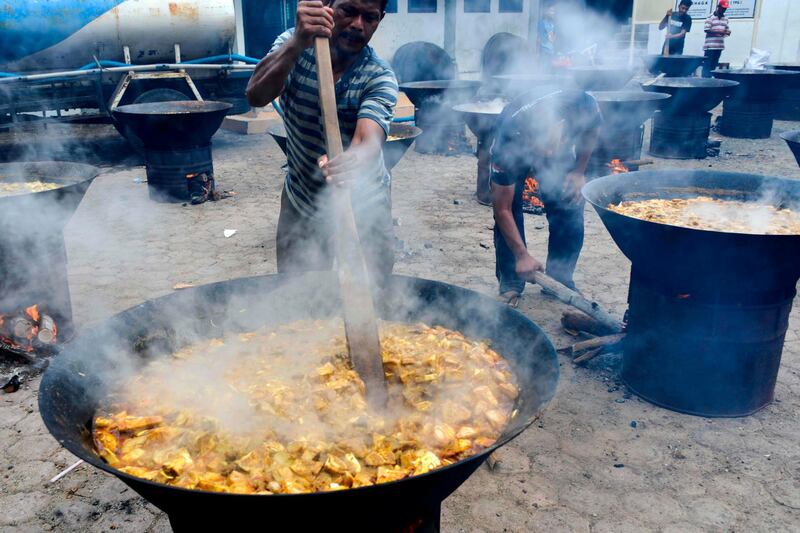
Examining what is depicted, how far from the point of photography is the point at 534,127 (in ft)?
15.0

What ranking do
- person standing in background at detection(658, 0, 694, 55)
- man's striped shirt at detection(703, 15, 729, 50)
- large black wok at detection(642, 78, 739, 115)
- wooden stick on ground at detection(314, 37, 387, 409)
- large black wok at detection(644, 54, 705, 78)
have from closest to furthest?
wooden stick on ground at detection(314, 37, 387, 409), large black wok at detection(642, 78, 739, 115), large black wok at detection(644, 54, 705, 78), man's striped shirt at detection(703, 15, 729, 50), person standing in background at detection(658, 0, 694, 55)

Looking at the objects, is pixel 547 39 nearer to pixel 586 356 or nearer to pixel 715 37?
pixel 715 37

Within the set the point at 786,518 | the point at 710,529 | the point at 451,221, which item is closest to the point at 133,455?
the point at 710,529

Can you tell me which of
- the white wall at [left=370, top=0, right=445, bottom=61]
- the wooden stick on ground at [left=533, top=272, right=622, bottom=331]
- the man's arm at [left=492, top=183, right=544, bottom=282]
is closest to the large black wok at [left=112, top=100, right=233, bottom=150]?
the man's arm at [left=492, top=183, right=544, bottom=282]

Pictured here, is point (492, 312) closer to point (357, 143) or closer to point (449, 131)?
point (357, 143)

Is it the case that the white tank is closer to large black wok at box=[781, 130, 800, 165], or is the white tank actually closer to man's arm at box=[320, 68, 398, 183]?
man's arm at box=[320, 68, 398, 183]

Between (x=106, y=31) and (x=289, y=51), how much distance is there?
8.67m

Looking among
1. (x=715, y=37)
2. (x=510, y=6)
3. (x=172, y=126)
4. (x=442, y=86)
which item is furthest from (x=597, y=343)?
(x=510, y=6)

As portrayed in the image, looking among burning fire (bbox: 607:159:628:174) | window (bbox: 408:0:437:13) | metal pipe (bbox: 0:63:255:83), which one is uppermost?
window (bbox: 408:0:437:13)

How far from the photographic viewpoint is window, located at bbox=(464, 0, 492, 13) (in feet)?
59.8

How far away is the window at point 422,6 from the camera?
55.8 feet

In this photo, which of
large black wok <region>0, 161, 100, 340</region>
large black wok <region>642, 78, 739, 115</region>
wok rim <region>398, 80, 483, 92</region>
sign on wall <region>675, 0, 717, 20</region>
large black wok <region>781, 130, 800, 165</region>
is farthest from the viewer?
sign on wall <region>675, 0, 717, 20</region>

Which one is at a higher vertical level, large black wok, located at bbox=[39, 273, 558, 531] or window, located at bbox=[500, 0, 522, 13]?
window, located at bbox=[500, 0, 522, 13]

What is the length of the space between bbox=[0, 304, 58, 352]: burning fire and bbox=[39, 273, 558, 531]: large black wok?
84.5 inches
